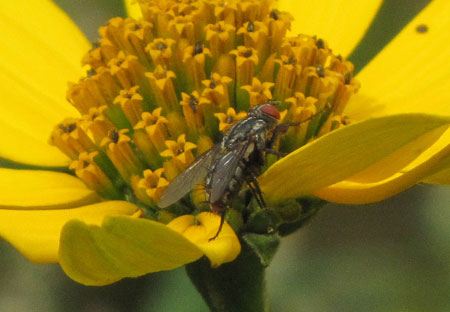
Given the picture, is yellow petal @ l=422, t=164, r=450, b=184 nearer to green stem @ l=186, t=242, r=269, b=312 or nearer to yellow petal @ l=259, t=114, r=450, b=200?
yellow petal @ l=259, t=114, r=450, b=200

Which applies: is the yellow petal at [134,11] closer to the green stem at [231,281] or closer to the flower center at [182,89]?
the flower center at [182,89]

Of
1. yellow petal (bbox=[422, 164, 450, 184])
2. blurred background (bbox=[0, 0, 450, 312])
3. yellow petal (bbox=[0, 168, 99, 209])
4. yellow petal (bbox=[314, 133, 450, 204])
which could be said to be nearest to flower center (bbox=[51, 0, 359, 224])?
yellow petal (bbox=[0, 168, 99, 209])

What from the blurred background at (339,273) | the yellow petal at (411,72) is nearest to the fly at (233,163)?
the yellow petal at (411,72)

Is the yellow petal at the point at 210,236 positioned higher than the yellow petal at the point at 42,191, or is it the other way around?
the yellow petal at the point at 210,236

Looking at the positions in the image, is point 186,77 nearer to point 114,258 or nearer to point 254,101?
point 254,101

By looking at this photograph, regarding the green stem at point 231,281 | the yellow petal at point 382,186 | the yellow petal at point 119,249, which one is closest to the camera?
the yellow petal at point 119,249

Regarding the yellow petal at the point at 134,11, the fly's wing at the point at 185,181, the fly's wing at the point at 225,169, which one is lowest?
the fly's wing at the point at 185,181

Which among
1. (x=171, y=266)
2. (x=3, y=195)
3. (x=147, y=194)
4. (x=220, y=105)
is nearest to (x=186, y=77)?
(x=220, y=105)
